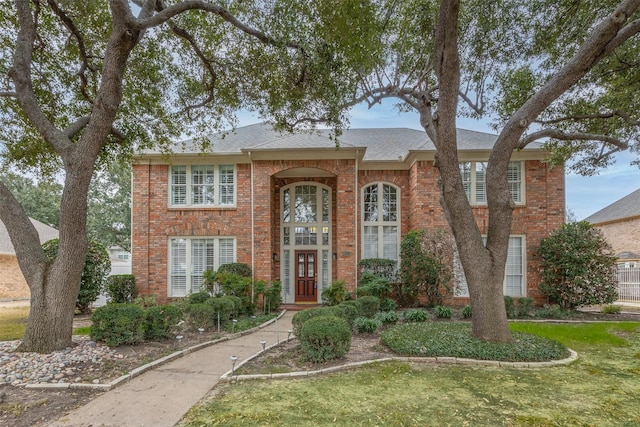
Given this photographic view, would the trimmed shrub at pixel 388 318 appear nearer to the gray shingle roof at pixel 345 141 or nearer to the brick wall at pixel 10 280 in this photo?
the gray shingle roof at pixel 345 141

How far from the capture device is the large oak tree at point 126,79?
6.11m

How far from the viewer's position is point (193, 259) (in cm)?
1267

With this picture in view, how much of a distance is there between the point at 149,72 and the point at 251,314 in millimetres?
7679

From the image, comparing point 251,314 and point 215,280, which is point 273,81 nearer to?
point 215,280

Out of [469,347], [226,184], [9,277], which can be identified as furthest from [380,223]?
[9,277]

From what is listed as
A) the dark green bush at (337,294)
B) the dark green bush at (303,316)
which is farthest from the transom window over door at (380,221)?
the dark green bush at (303,316)

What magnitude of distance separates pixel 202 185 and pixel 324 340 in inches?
359

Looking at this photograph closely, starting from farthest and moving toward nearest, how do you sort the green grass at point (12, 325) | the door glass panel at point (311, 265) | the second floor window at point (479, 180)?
the door glass panel at point (311, 265) < the second floor window at point (479, 180) < the green grass at point (12, 325)

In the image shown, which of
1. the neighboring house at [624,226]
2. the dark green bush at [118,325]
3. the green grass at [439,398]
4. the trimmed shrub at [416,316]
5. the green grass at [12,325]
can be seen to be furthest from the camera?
the neighboring house at [624,226]

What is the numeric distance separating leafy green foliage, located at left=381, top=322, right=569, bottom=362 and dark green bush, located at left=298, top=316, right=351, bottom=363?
1.28 metres

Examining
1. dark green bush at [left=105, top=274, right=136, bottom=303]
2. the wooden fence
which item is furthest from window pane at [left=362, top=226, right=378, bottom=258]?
the wooden fence

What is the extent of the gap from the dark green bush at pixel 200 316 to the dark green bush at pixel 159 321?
792 millimetres

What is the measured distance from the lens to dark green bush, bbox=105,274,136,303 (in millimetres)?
11680

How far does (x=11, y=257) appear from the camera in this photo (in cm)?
1756
